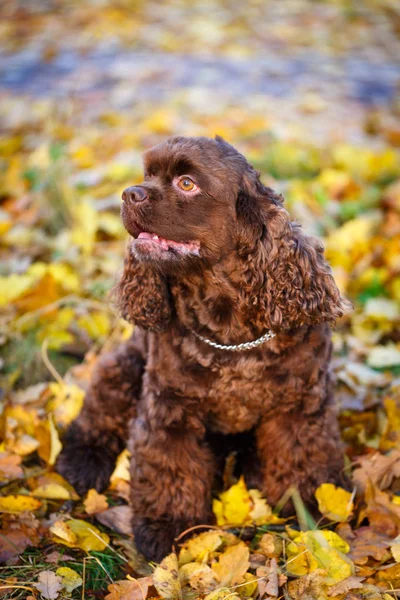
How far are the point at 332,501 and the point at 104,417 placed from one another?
4.15 ft

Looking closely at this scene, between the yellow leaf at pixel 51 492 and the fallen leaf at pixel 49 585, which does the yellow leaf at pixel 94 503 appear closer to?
the yellow leaf at pixel 51 492

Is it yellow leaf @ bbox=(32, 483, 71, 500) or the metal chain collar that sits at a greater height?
the metal chain collar

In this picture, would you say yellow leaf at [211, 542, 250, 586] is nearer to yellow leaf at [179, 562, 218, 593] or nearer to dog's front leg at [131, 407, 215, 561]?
yellow leaf at [179, 562, 218, 593]

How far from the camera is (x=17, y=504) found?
9.98 ft

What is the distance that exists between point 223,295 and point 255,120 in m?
4.95

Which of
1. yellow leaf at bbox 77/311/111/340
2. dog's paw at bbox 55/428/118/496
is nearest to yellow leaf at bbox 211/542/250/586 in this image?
dog's paw at bbox 55/428/118/496

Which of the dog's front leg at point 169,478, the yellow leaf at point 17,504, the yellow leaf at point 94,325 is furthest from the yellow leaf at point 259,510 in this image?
the yellow leaf at point 94,325

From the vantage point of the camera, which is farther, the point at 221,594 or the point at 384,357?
the point at 384,357

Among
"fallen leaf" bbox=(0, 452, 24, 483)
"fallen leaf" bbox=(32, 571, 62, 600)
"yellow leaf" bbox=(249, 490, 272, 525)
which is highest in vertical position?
"fallen leaf" bbox=(32, 571, 62, 600)

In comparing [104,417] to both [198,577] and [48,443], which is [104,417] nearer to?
[48,443]

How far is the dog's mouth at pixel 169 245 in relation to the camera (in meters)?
2.75

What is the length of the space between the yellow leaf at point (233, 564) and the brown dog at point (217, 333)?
13.3 inches

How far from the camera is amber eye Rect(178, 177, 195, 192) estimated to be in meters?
2.73

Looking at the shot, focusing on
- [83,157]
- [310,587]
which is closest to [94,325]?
[310,587]
